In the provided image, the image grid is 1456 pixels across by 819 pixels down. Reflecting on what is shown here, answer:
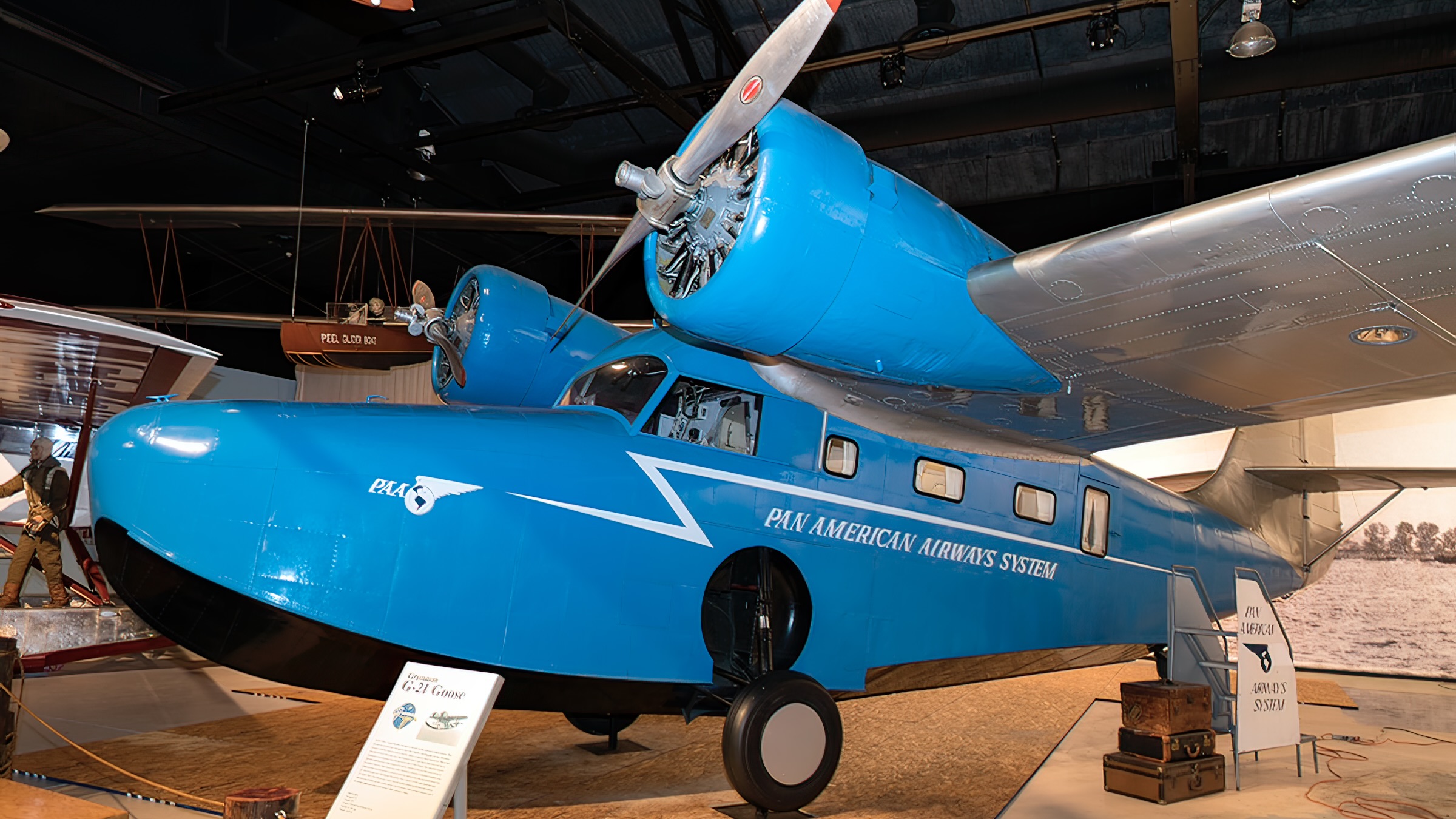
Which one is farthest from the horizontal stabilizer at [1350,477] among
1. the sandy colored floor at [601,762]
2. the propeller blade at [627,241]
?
the propeller blade at [627,241]

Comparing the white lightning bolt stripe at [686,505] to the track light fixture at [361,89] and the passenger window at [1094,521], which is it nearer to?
the passenger window at [1094,521]

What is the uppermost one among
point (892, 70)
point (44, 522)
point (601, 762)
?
point (892, 70)

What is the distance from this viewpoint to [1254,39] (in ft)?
24.8

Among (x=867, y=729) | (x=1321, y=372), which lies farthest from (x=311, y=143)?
(x=1321, y=372)

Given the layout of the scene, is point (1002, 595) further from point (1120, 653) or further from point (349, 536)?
point (349, 536)

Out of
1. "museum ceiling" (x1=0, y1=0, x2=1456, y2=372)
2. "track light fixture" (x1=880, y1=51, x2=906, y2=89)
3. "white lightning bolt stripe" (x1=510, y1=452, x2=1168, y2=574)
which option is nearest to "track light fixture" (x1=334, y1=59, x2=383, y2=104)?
"museum ceiling" (x1=0, y1=0, x2=1456, y2=372)

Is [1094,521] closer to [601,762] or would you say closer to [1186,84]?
[601,762]

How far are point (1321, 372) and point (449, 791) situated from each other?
16.8ft

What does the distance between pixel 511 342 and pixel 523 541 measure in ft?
9.74

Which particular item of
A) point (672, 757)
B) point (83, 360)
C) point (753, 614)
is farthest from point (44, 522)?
point (753, 614)

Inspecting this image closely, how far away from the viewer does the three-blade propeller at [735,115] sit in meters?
3.65

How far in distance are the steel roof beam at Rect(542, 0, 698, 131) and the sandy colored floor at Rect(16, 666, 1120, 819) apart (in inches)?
264

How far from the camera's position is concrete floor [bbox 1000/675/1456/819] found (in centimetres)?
544

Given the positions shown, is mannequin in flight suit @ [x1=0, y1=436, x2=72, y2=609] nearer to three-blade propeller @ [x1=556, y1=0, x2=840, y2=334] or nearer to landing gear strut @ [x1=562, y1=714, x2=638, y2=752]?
landing gear strut @ [x1=562, y1=714, x2=638, y2=752]
